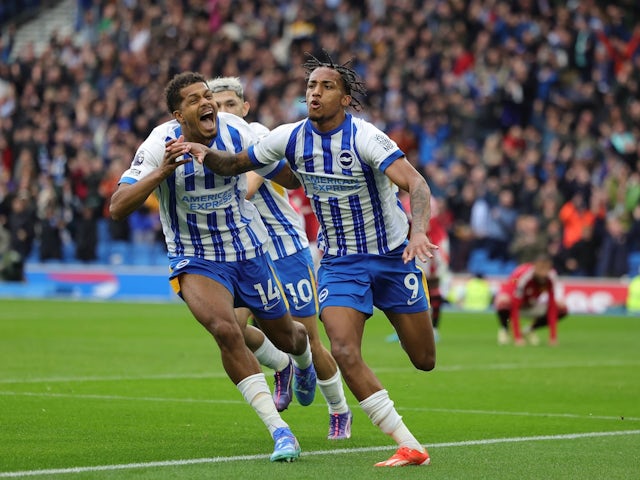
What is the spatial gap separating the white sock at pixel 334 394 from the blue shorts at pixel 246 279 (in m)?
0.72

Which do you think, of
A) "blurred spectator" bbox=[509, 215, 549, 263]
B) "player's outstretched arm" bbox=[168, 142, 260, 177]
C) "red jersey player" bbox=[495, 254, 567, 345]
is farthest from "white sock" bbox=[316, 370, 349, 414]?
"blurred spectator" bbox=[509, 215, 549, 263]

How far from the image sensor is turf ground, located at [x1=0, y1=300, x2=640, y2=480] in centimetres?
755

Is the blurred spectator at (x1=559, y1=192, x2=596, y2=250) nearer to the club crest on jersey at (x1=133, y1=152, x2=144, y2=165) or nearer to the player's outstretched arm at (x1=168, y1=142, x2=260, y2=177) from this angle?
the player's outstretched arm at (x1=168, y1=142, x2=260, y2=177)

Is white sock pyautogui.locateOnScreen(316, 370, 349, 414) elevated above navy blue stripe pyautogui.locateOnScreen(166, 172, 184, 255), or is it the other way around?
navy blue stripe pyautogui.locateOnScreen(166, 172, 184, 255)

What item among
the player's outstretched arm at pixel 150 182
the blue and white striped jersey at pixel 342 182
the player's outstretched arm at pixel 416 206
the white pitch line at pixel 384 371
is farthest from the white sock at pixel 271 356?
the white pitch line at pixel 384 371

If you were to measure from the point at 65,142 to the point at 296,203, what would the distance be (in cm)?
1922

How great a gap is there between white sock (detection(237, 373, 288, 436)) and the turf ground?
0.77ft

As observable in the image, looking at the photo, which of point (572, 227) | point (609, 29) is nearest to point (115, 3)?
point (609, 29)

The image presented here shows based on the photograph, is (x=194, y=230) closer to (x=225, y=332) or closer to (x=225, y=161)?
(x=225, y=161)

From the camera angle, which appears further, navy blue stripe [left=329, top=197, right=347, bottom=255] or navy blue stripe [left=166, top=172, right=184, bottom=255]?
navy blue stripe [left=166, top=172, right=184, bottom=255]

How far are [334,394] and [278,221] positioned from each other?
179cm

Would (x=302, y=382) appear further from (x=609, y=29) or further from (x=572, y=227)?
(x=609, y=29)

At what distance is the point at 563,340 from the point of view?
Result: 62.7 feet

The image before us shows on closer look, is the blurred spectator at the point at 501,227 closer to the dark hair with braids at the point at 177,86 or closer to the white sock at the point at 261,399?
the dark hair with braids at the point at 177,86
